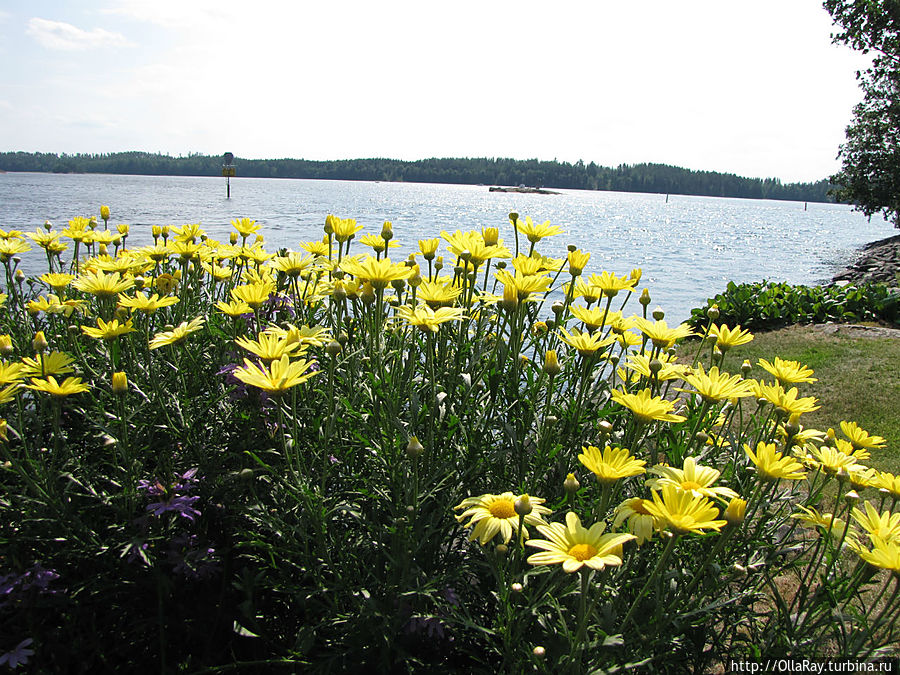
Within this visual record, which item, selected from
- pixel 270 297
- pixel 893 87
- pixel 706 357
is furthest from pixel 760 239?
pixel 270 297

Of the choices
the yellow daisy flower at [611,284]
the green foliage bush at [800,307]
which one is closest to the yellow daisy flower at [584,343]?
the yellow daisy flower at [611,284]

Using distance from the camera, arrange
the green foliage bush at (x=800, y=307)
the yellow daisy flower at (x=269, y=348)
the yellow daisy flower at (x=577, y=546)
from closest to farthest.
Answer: the yellow daisy flower at (x=577, y=546) < the yellow daisy flower at (x=269, y=348) < the green foliage bush at (x=800, y=307)

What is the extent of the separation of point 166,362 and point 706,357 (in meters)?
6.06

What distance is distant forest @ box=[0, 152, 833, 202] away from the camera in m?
97.5

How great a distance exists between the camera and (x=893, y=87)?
20406 millimetres

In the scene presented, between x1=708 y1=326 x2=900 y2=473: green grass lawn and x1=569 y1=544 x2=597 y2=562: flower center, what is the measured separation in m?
3.66

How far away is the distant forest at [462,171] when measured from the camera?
320 ft

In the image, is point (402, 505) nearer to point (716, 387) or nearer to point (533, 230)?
point (716, 387)

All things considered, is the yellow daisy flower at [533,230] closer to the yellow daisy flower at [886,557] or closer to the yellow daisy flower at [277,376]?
the yellow daisy flower at [277,376]

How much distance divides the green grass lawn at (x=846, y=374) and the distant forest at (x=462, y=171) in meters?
100

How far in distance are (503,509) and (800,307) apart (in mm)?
8910

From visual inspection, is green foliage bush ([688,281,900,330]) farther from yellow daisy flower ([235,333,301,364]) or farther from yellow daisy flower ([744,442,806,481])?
yellow daisy flower ([235,333,301,364])

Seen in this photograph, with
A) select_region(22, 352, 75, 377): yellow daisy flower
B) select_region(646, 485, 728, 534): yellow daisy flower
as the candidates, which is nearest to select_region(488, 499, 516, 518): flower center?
select_region(646, 485, 728, 534): yellow daisy flower

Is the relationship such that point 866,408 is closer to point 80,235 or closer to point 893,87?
point 80,235
